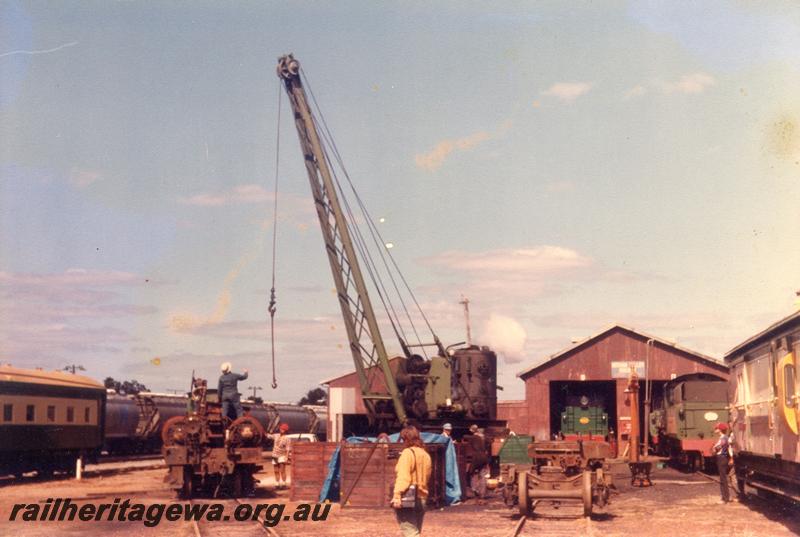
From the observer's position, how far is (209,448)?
67.0 ft

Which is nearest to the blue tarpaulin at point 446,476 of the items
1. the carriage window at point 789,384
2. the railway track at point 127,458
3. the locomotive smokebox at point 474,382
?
the locomotive smokebox at point 474,382

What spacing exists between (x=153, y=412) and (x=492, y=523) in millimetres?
25751

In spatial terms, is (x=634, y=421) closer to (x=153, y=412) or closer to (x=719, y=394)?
(x=719, y=394)

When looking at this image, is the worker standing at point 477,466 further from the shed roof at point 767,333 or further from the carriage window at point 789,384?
the carriage window at point 789,384

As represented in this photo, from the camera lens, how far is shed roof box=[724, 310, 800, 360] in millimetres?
13281

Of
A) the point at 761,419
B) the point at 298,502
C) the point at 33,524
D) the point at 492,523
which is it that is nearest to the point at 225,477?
the point at 298,502

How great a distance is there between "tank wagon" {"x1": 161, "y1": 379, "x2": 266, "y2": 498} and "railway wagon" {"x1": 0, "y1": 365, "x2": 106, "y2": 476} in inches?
283

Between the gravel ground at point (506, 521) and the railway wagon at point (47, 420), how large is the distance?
4275 millimetres

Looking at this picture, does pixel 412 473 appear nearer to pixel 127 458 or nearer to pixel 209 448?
pixel 209 448

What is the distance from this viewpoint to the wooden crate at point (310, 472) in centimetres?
1952

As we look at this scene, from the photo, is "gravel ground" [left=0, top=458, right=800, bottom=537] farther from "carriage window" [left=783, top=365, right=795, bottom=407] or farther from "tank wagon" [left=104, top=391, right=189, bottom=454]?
"tank wagon" [left=104, top=391, right=189, bottom=454]

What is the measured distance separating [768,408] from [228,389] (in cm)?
1144

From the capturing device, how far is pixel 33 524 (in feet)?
52.7

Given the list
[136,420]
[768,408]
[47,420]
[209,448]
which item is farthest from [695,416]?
[136,420]
